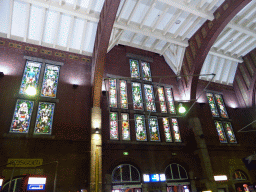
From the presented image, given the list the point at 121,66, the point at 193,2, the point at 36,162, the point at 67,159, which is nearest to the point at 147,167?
the point at 67,159

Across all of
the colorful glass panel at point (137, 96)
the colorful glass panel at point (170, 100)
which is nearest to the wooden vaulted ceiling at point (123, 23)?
the colorful glass panel at point (170, 100)

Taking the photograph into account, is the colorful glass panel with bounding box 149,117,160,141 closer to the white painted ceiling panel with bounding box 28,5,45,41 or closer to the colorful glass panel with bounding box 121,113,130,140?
the colorful glass panel with bounding box 121,113,130,140

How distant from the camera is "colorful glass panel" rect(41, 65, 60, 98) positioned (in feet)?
33.5

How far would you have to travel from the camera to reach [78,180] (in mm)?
8773

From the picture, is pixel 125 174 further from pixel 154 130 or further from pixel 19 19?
pixel 19 19

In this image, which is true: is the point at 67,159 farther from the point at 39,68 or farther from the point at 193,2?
the point at 193,2

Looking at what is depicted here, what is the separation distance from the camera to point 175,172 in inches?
424

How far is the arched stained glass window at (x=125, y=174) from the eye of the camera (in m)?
9.56

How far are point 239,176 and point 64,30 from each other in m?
14.4

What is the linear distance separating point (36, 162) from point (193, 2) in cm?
1172

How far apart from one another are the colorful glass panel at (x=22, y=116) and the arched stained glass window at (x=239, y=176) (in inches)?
500

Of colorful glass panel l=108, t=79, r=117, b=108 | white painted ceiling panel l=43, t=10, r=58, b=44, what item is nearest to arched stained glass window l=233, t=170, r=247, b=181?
colorful glass panel l=108, t=79, r=117, b=108

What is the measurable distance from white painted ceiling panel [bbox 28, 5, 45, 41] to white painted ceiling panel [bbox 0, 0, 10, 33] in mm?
1107

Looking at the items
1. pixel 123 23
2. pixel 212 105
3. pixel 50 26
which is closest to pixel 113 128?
pixel 123 23
